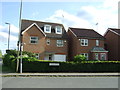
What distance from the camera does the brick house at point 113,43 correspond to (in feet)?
105

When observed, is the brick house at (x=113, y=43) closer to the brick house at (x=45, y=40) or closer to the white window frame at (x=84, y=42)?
the white window frame at (x=84, y=42)

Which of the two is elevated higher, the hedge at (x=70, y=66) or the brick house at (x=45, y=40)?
the brick house at (x=45, y=40)

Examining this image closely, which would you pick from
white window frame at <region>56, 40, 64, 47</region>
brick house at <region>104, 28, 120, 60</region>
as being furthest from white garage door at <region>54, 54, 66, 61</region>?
brick house at <region>104, 28, 120, 60</region>

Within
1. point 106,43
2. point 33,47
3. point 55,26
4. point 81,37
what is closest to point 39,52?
point 33,47

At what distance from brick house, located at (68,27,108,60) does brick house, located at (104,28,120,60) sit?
3.67 m

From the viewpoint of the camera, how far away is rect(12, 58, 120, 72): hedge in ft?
56.3

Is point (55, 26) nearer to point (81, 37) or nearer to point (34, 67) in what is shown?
point (81, 37)

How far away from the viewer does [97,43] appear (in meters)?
31.4

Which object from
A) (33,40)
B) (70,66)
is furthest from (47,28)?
(70,66)

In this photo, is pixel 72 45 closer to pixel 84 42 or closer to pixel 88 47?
pixel 84 42

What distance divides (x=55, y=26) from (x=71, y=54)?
22.7 feet

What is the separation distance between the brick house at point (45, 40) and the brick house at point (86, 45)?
1.85 metres

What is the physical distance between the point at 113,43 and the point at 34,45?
17.8m

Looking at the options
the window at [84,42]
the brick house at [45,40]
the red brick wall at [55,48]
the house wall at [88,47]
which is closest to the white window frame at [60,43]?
the brick house at [45,40]
